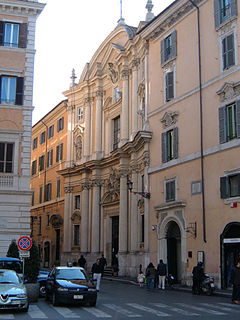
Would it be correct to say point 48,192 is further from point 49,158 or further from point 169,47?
point 169,47

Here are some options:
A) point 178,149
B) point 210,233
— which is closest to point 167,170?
point 178,149

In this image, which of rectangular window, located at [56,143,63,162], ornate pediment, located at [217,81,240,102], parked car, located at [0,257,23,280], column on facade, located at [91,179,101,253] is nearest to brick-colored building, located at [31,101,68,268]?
rectangular window, located at [56,143,63,162]

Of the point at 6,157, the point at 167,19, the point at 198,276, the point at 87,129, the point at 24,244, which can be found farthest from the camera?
the point at 87,129

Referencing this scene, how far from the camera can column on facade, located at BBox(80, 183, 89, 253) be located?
142ft

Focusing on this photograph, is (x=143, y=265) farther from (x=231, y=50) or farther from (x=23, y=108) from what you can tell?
(x=231, y=50)

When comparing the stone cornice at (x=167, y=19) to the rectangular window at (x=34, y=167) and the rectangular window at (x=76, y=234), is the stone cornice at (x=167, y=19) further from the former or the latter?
the rectangular window at (x=34, y=167)

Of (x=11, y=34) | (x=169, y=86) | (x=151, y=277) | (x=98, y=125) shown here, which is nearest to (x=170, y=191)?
(x=151, y=277)

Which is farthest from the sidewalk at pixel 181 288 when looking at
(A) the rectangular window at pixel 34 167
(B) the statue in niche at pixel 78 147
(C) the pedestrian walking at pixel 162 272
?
(A) the rectangular window at pixel 34 167

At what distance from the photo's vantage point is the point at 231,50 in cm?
2438

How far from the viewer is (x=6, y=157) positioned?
27.8 m

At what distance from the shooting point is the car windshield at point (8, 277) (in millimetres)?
15711

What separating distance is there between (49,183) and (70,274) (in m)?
36.0

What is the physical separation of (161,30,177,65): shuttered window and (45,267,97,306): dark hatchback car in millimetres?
16798

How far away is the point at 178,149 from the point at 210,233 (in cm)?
573
